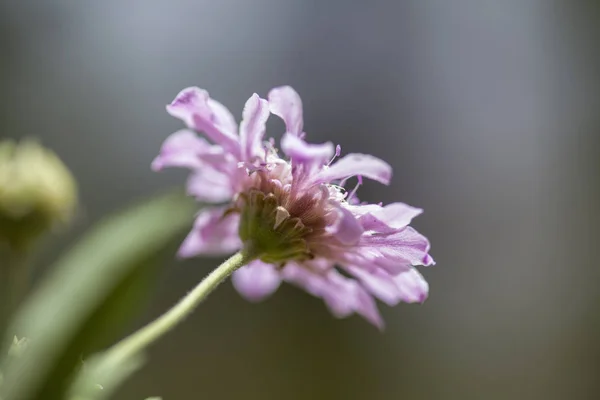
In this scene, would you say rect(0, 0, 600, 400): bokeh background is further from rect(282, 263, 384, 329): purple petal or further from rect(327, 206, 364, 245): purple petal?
rect(327, 206, 364, 245): purple petal

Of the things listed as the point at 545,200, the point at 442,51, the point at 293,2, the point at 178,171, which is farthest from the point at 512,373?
the point at 293,2

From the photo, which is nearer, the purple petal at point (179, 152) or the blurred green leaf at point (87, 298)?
the blurred green leaf at point (87, 298)

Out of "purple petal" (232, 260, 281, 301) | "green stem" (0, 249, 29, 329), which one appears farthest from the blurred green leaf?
"purple petal" (232, 260, 281, 301)

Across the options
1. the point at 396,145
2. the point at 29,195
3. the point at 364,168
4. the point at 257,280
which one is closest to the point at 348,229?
the point at 364,168

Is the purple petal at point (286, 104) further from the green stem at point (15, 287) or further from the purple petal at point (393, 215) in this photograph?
the green stem at point (15, 287)

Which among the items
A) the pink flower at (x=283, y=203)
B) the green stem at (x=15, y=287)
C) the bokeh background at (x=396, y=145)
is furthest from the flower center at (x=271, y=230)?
the bokeh background at (x=396, y=145)
